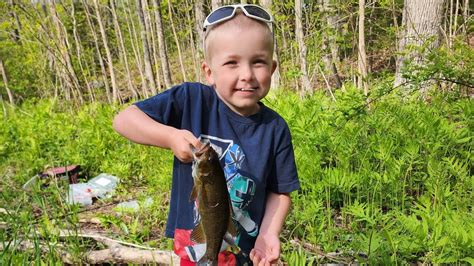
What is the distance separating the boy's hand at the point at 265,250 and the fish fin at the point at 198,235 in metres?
0.25

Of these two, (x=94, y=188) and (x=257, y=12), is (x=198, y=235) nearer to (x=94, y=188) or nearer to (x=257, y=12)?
(x=257, y=12)

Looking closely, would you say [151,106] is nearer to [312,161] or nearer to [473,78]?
[312,161]

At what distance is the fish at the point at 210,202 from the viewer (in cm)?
125

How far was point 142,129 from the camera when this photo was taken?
5.00 ft

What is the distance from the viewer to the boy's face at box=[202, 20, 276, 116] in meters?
1.59

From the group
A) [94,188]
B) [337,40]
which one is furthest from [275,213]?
[337,40]

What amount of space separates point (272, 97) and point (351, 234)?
383 cm

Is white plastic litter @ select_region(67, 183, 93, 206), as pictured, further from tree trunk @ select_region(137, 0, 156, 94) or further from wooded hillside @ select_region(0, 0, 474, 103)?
tree trunk @ select_region(137, 0, 156, 94)

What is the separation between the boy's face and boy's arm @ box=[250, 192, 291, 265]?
49 cm

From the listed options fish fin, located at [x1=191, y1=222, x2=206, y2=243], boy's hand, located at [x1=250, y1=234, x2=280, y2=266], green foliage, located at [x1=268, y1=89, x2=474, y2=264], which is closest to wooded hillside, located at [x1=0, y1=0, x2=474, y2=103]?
green foliage, located at [x1=268, y1=89, x2=474, y2=264]

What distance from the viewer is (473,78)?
171 inches

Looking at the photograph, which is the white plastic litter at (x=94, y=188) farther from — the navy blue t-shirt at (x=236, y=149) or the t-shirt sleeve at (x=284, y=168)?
the t-shirt sleeve at (x=284, y=168)

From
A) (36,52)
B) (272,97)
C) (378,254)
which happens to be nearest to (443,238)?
(378,254)

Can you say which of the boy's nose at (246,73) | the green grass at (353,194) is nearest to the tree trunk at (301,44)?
the green grass at (353,194)
